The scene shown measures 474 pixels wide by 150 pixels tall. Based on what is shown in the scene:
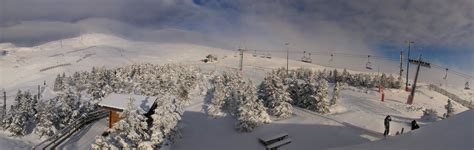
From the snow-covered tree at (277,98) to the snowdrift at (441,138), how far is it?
1637 centimetres

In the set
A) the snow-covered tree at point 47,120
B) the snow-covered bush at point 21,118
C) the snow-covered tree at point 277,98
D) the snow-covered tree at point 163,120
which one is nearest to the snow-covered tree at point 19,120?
the snow-covered bush at point 21,118

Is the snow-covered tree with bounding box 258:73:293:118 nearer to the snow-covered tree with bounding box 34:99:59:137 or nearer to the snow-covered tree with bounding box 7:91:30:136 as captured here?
the snow-covered tree with bounding box 34:99:59:137

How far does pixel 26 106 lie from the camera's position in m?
37.3

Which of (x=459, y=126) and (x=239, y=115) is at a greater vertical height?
(x=459, y=126)

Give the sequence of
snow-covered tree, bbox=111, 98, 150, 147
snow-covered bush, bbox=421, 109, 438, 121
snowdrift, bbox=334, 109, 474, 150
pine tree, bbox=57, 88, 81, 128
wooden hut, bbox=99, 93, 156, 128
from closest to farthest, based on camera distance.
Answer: snowdrift, bbox=334, 109, 474, 150, snow-covered tree, bbox=111, 98, 150, 147, wooden hut, bbox=99, 93, 156, 128, pine tree, bbox=57, 88, 81, 128, snow-covered bush, bbox=421, 109, 438, 121

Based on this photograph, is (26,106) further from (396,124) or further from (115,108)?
(396,124)

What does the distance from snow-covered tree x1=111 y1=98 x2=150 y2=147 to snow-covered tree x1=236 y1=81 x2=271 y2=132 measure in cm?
1346

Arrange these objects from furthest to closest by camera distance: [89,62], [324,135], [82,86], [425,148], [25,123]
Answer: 1. [89,62]
2. [82,86]
3. [25,123]
4. [324,135]
5. [425,148]

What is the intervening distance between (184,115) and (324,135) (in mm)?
14369

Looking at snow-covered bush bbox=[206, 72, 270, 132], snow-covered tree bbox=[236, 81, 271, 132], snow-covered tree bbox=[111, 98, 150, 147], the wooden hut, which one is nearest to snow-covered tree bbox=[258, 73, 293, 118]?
snow-covered bush bbox=[206, 72, 270, 132]

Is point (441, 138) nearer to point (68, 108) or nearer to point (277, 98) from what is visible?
point (277, 98)

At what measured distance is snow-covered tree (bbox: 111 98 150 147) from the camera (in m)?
15.7

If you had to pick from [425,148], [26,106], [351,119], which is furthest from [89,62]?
[425,148]

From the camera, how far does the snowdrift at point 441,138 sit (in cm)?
1105
